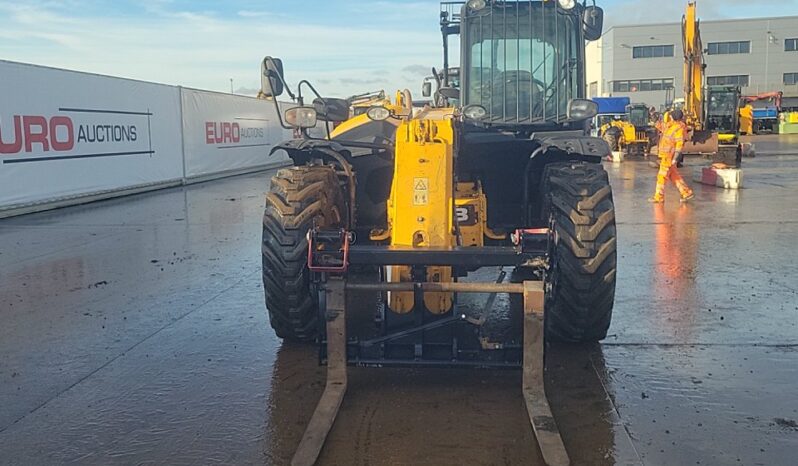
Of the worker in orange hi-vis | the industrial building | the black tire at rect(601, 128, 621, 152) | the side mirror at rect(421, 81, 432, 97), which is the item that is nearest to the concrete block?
the worker in orange hi-vis

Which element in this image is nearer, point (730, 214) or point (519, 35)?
point (519, 35)

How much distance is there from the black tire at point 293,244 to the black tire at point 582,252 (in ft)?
5.29

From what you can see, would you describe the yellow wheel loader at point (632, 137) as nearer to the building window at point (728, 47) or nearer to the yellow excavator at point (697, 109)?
the yellow excavator at point (697, 109)

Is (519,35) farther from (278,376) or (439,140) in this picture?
(278,376)

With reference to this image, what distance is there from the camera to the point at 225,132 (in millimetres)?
23688

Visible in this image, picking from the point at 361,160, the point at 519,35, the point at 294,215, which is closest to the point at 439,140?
the point at 294,215

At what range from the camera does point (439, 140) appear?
16.0 feet

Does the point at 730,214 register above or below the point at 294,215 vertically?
below

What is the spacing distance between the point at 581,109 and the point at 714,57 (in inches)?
2844

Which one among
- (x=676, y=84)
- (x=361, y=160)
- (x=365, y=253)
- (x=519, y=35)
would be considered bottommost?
(x=365, y=253)

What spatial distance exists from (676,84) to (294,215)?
72.7m

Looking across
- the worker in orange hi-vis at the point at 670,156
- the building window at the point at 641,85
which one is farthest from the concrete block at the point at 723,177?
the building window at the point at 641,85

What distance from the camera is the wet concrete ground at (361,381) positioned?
12.8 feet

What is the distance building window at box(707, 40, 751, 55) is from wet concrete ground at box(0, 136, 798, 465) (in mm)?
68988
